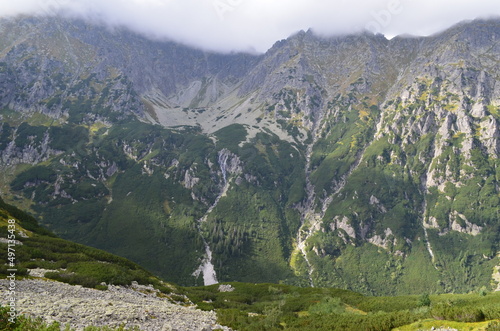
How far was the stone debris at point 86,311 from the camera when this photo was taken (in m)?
28.5

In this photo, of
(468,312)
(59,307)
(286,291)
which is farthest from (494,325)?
(286,291)

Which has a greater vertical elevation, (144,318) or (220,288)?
(144,318)

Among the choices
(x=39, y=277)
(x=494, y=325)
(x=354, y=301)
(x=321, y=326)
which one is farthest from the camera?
(x=354, y=301)

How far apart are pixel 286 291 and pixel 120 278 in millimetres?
65504

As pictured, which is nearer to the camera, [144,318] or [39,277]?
[144,318]

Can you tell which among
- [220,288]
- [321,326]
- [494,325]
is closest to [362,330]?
[321,326]

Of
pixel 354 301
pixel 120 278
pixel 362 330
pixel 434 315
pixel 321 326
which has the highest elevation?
pixel 434 315

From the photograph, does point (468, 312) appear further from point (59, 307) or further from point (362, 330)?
point (59, 307)

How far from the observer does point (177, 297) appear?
61781 millimetres

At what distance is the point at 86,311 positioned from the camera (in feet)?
101

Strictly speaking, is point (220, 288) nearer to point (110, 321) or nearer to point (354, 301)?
point (354, 301)

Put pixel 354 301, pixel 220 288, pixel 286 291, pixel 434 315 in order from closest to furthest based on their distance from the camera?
pixel 434 315
pixel 354 301
pixel 286 291
pixel 220 288

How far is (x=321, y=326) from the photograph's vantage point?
38.0 m

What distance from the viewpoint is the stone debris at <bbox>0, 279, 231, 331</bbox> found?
28547 mm
